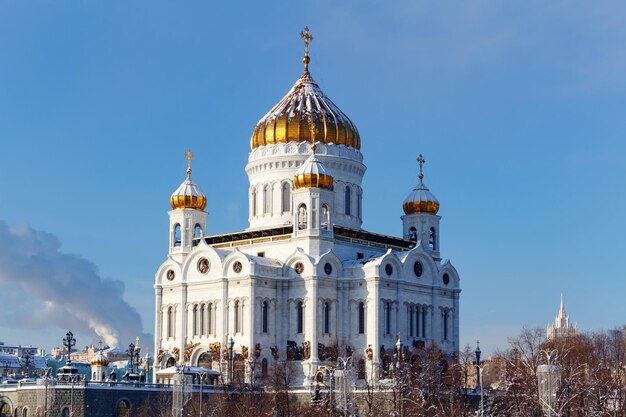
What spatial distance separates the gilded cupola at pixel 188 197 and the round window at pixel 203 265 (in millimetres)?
5686

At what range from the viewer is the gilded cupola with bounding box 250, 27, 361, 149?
90.7m

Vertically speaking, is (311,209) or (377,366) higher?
(311,209)

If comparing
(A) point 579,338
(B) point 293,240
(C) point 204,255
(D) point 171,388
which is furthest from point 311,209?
(A) point 579,338

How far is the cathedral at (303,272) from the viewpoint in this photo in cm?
8388

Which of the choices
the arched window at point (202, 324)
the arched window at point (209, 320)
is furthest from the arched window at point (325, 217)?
the arched window at point (202, 324)

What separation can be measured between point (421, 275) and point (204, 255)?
1436 centimetres

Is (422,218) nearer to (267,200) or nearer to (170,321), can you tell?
(267,200)

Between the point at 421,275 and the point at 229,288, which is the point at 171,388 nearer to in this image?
the point at 229,288

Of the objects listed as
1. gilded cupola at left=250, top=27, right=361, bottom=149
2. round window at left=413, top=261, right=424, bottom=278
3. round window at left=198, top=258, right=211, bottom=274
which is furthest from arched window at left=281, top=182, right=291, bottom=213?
round window at left=413, top=261, right=424, bottom=278

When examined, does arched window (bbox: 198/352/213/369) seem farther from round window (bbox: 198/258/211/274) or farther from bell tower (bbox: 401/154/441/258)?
bell tower (bbox: 401/154/441/258)

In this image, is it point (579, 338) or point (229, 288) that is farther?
point (579, 338)

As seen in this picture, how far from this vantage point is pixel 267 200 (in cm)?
9106

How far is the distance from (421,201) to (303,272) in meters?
13.2

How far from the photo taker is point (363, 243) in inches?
3499
